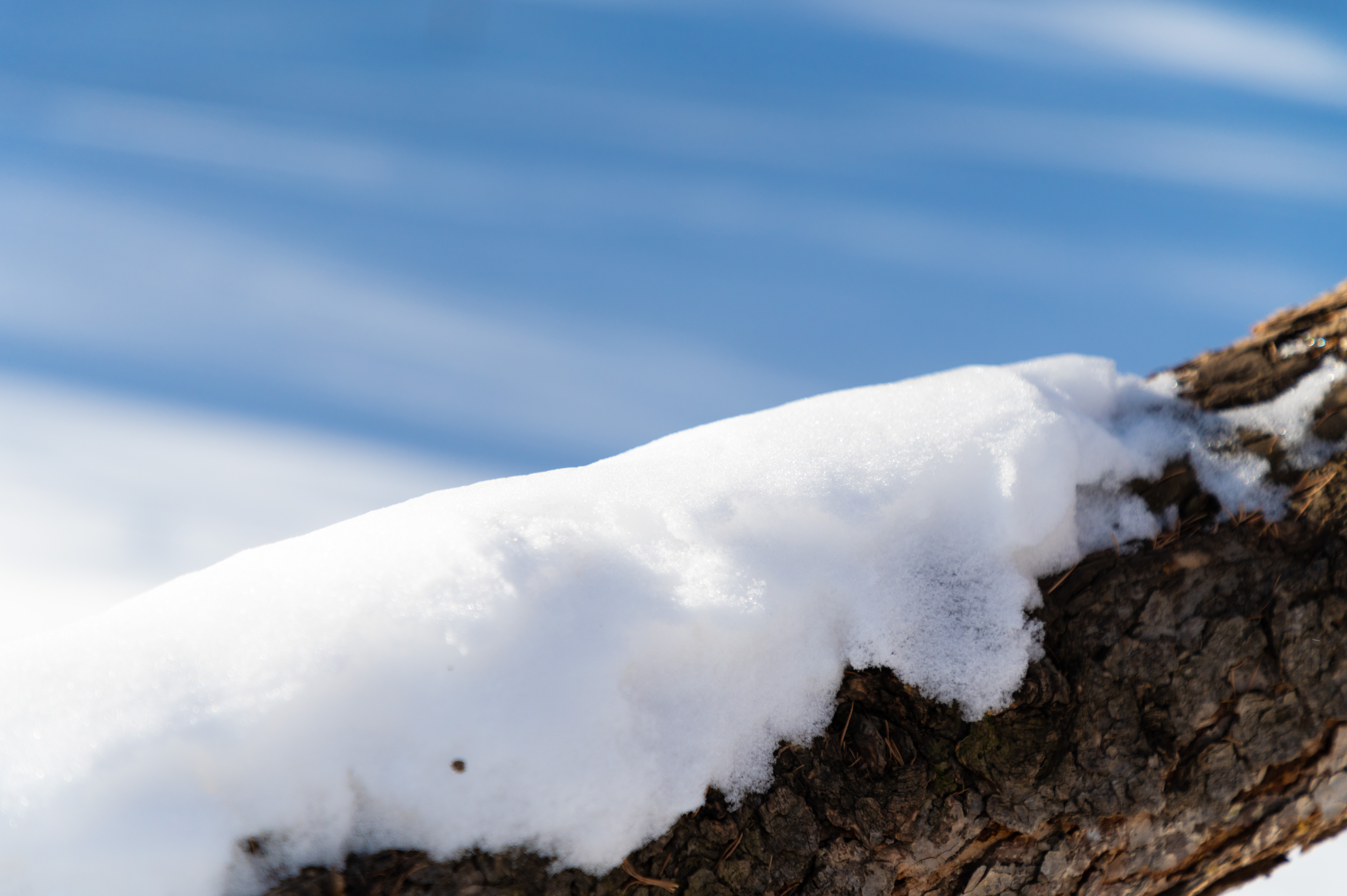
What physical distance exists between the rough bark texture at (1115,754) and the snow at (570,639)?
0.19 ft

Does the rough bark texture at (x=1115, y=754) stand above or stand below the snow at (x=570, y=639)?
below

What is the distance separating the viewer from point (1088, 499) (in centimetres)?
151

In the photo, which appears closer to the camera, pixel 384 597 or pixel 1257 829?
pixel 384 597

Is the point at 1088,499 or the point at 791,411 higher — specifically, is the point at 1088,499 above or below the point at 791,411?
below

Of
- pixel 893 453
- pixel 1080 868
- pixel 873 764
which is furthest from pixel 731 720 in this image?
pixel 1080 868

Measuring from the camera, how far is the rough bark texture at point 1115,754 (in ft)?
4.27

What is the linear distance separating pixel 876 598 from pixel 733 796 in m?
0.43

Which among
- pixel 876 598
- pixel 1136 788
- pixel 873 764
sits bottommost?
pixel 1136 788

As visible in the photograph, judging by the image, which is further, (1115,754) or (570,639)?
(1115,754)

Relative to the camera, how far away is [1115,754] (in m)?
1.37

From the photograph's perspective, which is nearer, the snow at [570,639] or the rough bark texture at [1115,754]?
the snow at [570,639]

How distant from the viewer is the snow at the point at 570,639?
3.60 feet

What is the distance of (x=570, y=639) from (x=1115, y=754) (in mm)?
1024

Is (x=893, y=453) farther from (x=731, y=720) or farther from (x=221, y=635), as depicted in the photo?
(x=221, y=635)
